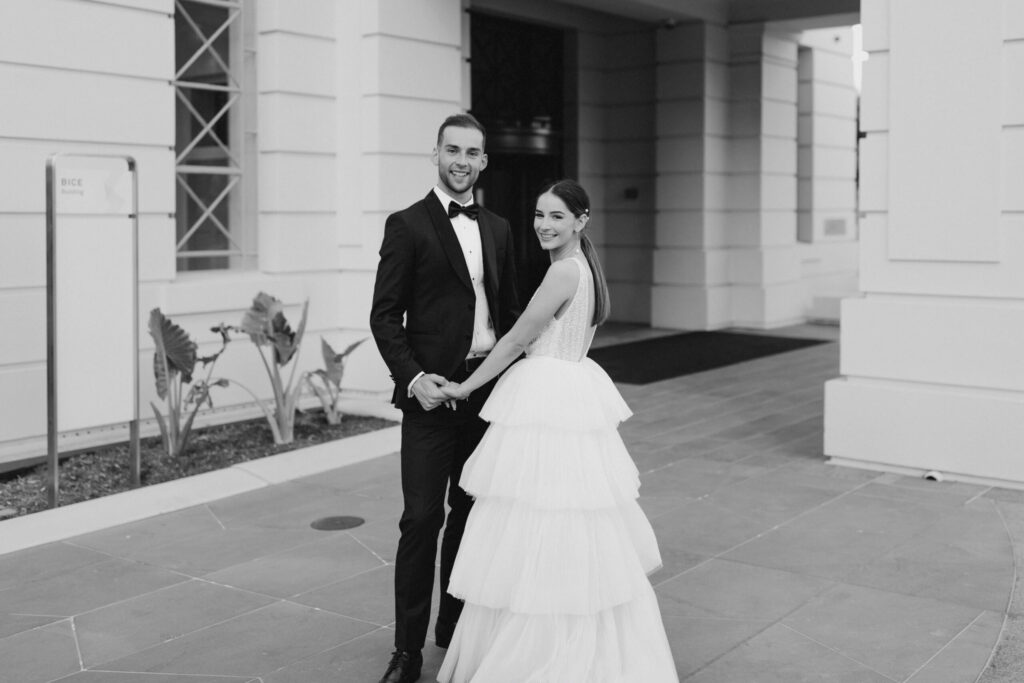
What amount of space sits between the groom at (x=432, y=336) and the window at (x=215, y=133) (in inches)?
A: 210

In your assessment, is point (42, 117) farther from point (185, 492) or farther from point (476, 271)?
point (476, 271)

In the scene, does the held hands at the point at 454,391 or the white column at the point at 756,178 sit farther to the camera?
the white column at the point at 756,178

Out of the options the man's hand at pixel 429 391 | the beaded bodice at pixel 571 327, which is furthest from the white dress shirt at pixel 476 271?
the beaded bodice at pixel 571 327

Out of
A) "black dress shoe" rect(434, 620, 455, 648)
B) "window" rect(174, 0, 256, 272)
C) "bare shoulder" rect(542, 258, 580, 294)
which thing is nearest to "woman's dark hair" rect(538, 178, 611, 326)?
"bare shoulder" rect(542, 258, 580, 294)

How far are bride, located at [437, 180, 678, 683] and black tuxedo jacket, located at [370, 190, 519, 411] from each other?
10.4 inches

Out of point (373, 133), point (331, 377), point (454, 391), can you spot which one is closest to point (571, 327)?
point (454, 391)

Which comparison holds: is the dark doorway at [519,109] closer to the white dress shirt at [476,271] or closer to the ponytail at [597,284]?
the white dress shirt at [476,271]

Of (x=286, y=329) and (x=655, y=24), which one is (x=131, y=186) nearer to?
(x=286, y=329)

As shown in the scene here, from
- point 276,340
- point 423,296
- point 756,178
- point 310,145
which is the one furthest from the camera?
point 756,178

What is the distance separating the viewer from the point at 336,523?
22.0 ft

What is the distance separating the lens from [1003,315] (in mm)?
7410

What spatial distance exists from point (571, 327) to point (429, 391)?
57cm

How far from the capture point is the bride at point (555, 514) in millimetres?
3996

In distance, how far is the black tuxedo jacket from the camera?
4.38 m
